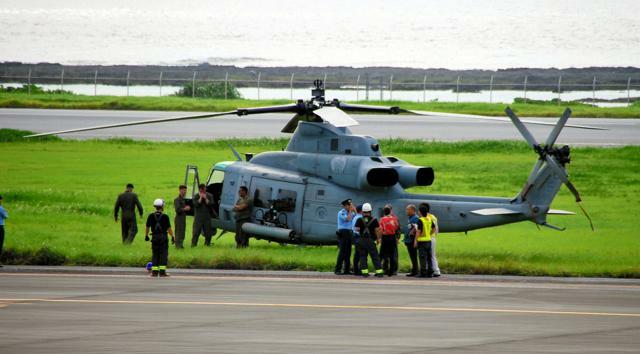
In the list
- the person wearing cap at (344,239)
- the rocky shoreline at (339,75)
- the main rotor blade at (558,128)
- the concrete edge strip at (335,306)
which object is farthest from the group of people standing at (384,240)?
the rocky shoreline at (339,75)

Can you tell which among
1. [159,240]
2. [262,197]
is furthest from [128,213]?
[159,240]

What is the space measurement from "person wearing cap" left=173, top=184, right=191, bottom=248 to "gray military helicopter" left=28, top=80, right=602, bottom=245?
112 centimetres

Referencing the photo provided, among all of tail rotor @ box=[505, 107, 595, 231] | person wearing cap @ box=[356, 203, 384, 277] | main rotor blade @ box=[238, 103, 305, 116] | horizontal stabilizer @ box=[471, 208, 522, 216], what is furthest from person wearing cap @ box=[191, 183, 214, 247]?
tail rotor @ box=[505, 107, 595, 231]

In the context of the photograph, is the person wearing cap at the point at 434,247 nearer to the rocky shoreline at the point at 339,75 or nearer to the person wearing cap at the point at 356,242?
the person wearing cap at the point at 356,242

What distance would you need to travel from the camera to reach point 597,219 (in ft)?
123

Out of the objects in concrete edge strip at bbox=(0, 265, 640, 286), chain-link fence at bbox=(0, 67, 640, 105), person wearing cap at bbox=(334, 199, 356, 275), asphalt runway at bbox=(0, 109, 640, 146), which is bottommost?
concrete edge strip at bbox=(0, 265, 640, 286)

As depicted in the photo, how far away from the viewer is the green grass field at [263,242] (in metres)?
28.9

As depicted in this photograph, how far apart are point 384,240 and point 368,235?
40 centimetres

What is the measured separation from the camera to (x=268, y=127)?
66938 millimetres

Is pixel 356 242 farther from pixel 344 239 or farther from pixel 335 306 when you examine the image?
pixel 335 306

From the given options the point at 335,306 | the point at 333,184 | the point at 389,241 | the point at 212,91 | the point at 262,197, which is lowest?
the point at 335,306

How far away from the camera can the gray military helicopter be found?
28.1 m

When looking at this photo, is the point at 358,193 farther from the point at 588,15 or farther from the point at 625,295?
the point at 588,15

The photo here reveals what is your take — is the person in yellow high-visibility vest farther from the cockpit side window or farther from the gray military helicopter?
the cockpit side window
